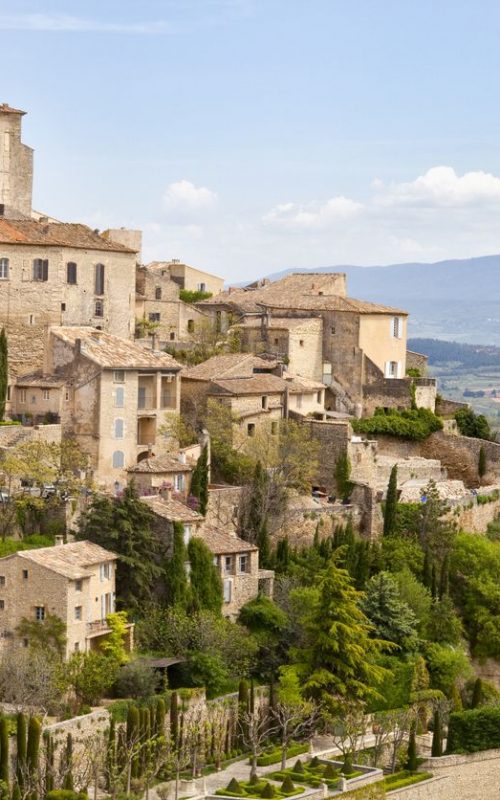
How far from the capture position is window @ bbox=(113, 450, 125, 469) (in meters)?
Answer: 69.5

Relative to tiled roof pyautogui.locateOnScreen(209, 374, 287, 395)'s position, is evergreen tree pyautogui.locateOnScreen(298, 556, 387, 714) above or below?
below

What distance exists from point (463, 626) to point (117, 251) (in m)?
22.1

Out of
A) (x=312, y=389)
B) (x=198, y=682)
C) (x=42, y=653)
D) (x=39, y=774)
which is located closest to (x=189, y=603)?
(x=198, y=682)

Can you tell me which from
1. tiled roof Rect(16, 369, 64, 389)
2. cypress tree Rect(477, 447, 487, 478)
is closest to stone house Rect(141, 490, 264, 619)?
tiled roof Rect(16, 369, 64, 389)

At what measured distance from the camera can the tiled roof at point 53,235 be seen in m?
76.0

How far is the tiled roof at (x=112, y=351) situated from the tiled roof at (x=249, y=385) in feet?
7.14

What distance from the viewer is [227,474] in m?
71.9

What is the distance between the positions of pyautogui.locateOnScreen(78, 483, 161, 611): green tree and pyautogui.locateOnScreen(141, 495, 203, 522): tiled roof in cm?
113

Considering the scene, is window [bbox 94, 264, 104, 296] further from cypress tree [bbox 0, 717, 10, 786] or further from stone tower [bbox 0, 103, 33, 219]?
cypress tree [bbox 0, 717, 10, 786]

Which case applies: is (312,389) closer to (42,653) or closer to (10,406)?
(10,406)

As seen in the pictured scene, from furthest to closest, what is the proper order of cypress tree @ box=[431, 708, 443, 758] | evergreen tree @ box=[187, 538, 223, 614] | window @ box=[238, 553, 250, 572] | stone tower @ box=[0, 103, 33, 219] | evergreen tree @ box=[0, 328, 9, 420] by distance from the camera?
stone tower @ box=[0, 103, 33, 219] → evergreen tree @ box=[0, 328, 9, 420] → window @ box=[238, 553, 250, 572] → evergreen tree @ box=[187, 538, 223, 614] → cypress tree @ box=[431, 708, 443, 758]

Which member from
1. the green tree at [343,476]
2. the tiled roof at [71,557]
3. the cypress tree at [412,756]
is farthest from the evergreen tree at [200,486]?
the cypress tree at [412,756]

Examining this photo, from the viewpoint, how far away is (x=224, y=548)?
212 feet

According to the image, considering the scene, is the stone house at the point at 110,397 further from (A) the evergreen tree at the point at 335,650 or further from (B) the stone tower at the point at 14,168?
(B) the stone tower at the point at 14,168
